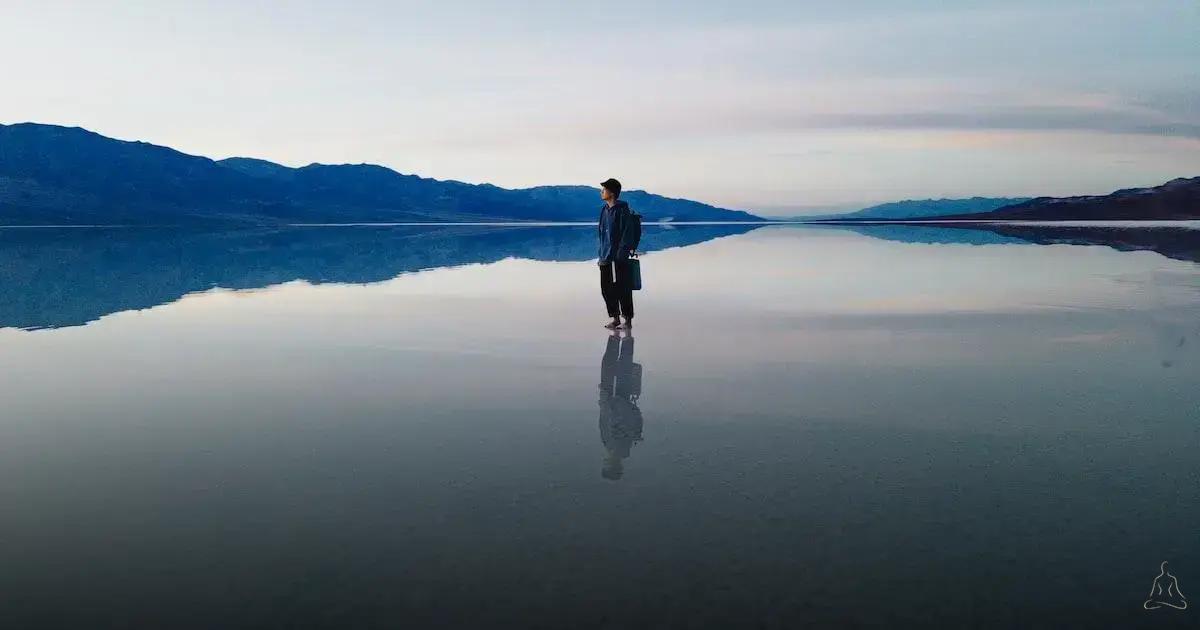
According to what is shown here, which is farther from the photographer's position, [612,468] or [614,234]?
[614,234]

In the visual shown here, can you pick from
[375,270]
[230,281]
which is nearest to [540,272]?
[375,270]

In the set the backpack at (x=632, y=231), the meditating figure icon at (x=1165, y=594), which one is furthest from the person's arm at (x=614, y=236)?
the meditating figure icon at (x=1165, y=594)

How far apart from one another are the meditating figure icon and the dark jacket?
918 cm

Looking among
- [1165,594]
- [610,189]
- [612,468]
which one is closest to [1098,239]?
[610,189]

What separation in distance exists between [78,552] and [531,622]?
2.24m

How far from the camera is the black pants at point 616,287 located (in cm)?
1228

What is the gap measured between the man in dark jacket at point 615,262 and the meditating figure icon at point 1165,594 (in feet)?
28.9

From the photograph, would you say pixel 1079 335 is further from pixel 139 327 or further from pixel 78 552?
pixel 139 327

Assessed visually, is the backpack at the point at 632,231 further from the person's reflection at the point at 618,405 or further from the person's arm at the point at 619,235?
the person's reflection at the point at 618,405

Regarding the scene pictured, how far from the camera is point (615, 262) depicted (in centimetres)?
1251

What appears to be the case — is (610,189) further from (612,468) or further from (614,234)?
(612,468)

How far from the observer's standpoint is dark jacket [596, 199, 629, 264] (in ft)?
40.8

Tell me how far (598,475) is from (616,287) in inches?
291

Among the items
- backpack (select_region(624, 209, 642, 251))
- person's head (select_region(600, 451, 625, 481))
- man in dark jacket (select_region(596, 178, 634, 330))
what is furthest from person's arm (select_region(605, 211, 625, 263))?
person's head (select_region(600, 451, 625, 481))
